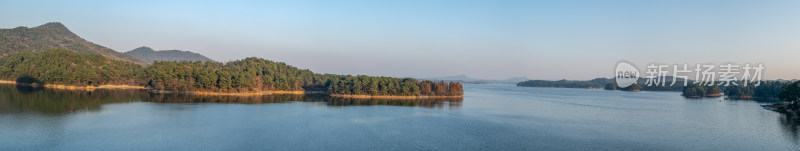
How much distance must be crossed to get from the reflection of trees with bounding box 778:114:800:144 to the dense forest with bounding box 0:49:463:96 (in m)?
51.7

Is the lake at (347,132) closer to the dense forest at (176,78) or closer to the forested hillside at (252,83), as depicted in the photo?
the forested hillside at (252,83)

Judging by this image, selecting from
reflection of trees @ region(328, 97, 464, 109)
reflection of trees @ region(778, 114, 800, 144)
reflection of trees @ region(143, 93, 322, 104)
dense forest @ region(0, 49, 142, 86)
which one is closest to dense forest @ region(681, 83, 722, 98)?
reflection of trees @ region(778, 114, 800, 144)

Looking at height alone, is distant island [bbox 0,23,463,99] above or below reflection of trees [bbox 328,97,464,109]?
above

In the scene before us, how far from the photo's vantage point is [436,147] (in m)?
25.9

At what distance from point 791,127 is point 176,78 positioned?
85.4 meters

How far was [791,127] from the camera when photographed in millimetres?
37031

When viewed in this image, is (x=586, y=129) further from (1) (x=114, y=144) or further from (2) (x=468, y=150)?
(1) (x=114, y=144)

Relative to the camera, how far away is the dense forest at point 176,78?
246 feet

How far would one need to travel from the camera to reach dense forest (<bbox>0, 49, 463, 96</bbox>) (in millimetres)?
74925

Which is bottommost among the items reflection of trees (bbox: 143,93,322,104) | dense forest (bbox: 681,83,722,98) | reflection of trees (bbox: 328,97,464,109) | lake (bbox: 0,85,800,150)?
lake (bbox: 0,85,800,150)

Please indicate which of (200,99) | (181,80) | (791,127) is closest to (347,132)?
(200,99)

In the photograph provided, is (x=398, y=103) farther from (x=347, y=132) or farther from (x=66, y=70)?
(x=66, y=70)

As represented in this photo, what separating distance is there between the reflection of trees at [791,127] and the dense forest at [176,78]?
5172 cm

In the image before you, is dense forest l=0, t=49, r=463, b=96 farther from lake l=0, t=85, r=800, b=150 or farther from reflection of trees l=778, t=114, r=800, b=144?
reflection of trees l=778, t=114, r=800, b=144
